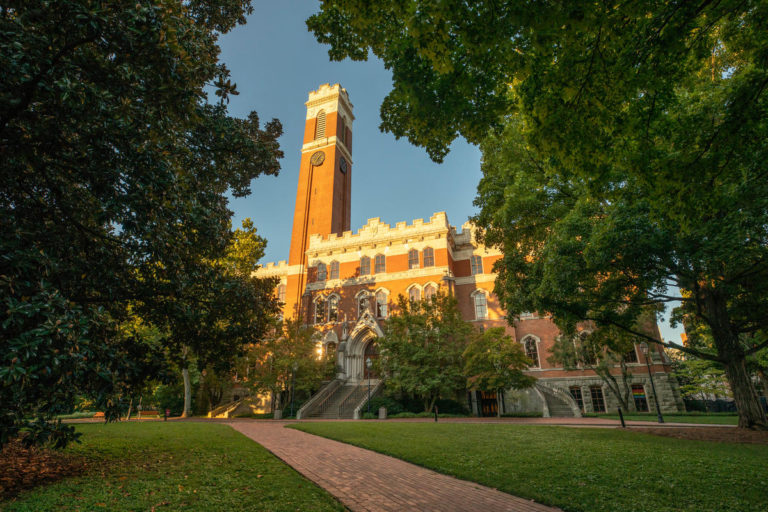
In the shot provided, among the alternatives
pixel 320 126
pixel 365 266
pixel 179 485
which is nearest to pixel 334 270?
pixel 365 266

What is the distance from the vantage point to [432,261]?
31.4m

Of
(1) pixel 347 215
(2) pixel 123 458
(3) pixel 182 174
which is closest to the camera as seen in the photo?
(3) pixel 182 174

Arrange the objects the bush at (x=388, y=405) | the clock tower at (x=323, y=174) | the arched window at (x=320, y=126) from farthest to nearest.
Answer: the arched window at (x=320, y=126) → the clock tower at (x=323, y=174) → the bush at (x=388, y=405)

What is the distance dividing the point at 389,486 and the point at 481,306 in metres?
25.8

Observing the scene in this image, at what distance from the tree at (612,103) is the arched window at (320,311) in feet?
81.5

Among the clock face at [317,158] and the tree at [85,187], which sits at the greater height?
the clock face at [317,158]

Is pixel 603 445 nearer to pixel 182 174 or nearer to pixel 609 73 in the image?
pixel 609 73

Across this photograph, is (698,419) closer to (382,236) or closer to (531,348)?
(531,348)

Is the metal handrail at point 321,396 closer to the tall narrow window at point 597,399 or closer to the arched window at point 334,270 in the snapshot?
the arched window at point 334,270

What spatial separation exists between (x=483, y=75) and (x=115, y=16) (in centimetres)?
513

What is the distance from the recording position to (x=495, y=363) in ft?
71.2

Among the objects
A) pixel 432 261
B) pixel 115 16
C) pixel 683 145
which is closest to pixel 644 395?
pixel 432 261

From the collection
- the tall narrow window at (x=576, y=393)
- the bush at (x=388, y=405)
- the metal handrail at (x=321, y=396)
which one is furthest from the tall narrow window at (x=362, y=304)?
the tall narrow window at (x=576, y=393)

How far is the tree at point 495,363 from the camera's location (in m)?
21.3
